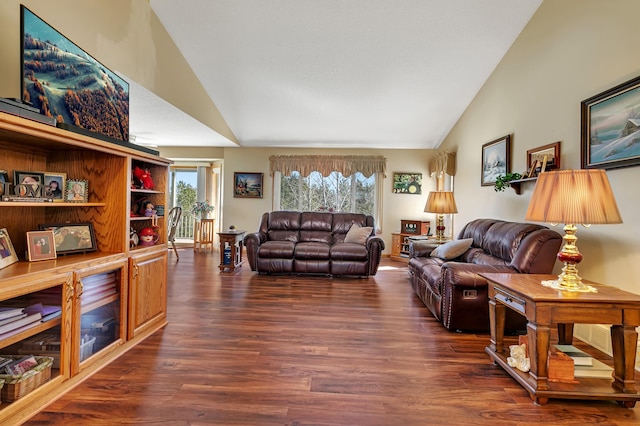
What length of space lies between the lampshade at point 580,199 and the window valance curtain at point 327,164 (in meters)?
5.16

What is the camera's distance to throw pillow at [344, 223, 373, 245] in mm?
5273

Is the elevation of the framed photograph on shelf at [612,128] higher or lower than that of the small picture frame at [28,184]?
higher

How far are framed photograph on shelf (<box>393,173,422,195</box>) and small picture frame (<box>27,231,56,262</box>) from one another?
611 cm

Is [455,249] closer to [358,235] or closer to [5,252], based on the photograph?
[358,235]

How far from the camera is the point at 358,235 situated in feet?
17.5

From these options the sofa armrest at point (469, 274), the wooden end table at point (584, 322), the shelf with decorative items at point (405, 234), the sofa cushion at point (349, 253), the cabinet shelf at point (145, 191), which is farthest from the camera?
the shelf with decorative items at point (405, 234)

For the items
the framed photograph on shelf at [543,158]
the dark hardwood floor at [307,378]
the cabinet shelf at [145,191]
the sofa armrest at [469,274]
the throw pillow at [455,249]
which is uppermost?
the framed photograph on shelf at [543,158]

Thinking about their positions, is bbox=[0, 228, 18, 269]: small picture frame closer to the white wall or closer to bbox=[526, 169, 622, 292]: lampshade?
bbox=[526, 169, 622, 292]: lampshade

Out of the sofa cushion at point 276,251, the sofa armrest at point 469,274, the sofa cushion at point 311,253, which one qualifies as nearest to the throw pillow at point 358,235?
the sofa cushion at point 311,253

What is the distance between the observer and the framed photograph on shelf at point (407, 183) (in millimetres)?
7070

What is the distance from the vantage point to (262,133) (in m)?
Answer: 6.60

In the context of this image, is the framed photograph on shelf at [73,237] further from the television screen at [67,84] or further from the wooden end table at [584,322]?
the wooden end table at [584,322]

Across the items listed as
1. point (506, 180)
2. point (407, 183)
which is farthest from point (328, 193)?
point (506, 180)

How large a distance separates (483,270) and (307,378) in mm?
1773
